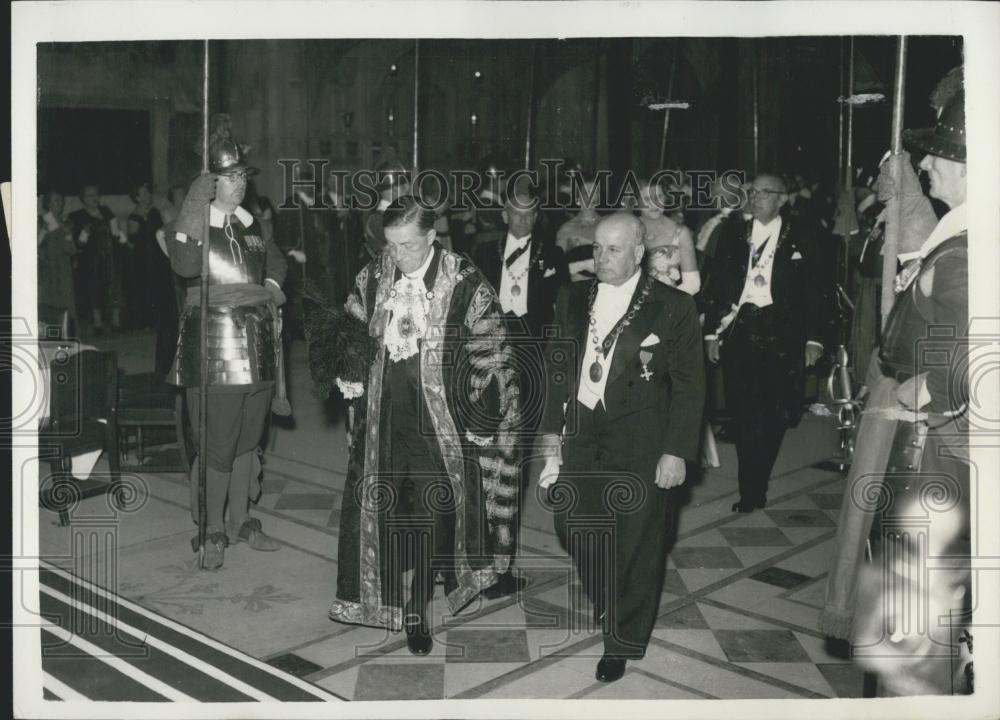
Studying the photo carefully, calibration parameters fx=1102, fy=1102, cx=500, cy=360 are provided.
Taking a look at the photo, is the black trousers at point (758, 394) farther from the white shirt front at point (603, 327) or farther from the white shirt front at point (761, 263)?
the white shirt front at point (603, 327)

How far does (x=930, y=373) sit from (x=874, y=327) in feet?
13.9

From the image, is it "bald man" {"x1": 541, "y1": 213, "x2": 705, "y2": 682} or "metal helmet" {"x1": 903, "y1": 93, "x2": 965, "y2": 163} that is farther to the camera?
"bald man" {"x1": 541, "y1": 213, "x2": 705, "y2": 682}

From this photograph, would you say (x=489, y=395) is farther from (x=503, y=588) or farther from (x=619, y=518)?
(x=503, y=588)

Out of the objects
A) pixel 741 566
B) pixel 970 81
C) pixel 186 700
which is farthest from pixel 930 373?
pixel 186 700

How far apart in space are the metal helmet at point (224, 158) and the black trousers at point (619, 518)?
2174 mm

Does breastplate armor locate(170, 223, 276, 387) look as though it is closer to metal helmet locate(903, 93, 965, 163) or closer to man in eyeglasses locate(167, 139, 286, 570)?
man in eyeglasses locate(167, 139, 286, 570)

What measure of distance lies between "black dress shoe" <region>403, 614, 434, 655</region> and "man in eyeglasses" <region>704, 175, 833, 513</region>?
2476 mm

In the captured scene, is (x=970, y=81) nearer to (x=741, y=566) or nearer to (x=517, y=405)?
(x=517, y=405)

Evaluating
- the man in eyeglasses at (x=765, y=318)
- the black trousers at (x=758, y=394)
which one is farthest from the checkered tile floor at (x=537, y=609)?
the man in eyeglasses at (x=765, y=318)

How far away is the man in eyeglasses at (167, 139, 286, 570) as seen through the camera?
16.9 feet

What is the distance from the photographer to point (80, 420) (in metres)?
6.53

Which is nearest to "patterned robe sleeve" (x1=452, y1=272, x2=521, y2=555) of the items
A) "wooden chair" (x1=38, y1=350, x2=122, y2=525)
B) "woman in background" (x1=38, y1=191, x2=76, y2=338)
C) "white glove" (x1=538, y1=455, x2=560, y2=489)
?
"white glove" (x1=538, y1=455, x2=560, y2=489)

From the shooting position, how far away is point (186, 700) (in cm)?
401

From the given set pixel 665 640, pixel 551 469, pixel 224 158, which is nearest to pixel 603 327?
pixel 551 469
